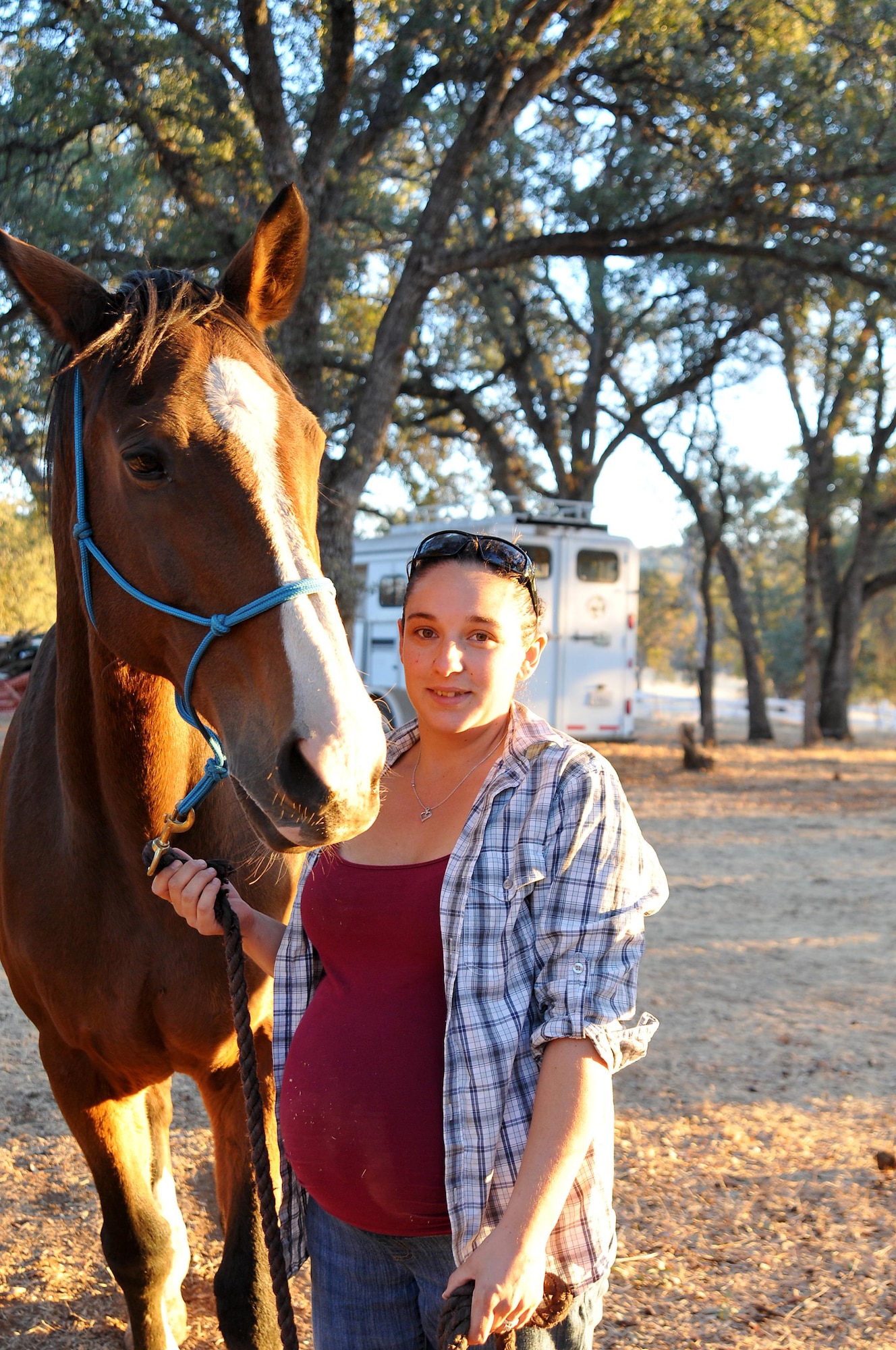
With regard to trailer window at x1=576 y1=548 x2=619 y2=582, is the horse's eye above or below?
below

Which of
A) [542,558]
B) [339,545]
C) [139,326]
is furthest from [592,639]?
[139,326]

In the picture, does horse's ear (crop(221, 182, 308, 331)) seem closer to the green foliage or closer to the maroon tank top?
the maroon tank top

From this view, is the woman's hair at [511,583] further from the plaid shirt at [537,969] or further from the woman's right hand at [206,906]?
the woman's right hand at [206,906]

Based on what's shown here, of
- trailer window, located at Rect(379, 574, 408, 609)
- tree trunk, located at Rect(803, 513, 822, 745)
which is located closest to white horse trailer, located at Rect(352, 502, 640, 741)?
trailer window, located at Rect(379, 574, 408, 609)

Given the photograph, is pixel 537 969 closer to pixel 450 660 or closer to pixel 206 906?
pixel 450 660

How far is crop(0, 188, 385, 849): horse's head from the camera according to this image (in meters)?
1.46

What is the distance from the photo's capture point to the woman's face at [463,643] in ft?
5.39

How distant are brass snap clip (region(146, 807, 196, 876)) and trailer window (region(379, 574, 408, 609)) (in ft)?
42.1

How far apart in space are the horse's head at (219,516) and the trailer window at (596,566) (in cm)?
1207

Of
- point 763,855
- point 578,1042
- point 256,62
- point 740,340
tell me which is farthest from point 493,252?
point 740,340

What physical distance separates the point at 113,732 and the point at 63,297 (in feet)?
2.90

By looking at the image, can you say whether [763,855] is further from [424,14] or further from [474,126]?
[424,14]

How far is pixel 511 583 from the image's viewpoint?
1.67 meters

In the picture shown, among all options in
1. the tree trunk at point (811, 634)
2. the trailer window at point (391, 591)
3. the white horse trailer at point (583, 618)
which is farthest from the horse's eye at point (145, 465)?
the tree trunk at point (811, 634)
